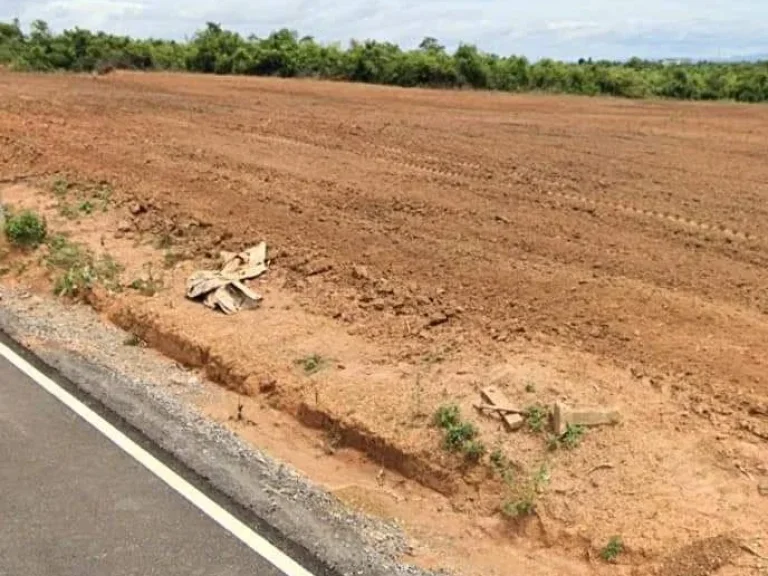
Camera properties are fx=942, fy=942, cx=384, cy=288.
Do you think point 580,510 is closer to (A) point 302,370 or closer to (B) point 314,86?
(A) point 302,370

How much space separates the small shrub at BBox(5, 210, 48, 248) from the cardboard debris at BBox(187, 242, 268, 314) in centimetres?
274

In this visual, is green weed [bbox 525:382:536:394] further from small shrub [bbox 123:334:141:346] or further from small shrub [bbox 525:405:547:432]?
small shrub [bbox 123:334:141:346]

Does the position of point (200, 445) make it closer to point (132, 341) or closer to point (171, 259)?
point (132, 341)

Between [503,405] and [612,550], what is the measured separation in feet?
5.07

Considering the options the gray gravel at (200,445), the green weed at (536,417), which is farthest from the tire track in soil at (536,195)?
the gray gravel at (200,445)

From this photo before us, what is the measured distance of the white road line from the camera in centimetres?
521

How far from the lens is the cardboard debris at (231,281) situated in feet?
31.5

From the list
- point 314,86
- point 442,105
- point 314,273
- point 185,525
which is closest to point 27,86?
point 314,86

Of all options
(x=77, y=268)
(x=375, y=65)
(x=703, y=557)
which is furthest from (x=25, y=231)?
(x=375, y=65)

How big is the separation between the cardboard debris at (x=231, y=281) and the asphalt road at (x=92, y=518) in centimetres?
289

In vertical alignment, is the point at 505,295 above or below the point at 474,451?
above

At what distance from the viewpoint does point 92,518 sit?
5605mm

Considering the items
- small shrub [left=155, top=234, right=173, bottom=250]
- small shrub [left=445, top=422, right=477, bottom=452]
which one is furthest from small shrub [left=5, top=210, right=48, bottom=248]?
small shrub [left=445, top=422, right=477, bottom=452]

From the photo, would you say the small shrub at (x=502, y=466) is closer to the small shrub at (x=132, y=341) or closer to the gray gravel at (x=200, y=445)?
the gray gravel at (x=200, y=445)
